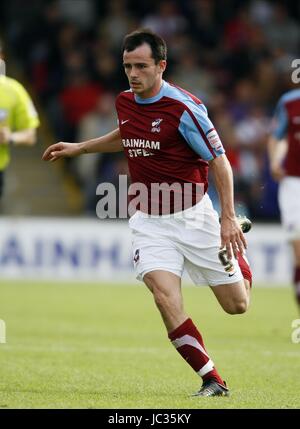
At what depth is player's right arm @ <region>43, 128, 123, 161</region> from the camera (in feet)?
24.9

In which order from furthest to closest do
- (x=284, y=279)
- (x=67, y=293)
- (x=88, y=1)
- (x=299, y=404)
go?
(x=88, y=1)
(x=284, y=279)
(x=67, y=293)
(x=299, y=404)

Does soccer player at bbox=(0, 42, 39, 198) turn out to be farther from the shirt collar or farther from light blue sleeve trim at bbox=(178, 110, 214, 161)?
light blue sleeve trim at bbox=(178, 110, 214, 161)

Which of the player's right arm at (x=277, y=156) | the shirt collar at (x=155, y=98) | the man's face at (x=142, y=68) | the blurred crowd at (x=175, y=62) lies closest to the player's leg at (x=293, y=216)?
the player's right arm at (x=277, y=156)

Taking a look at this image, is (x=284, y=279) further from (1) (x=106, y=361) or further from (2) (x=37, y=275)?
(1) (x=106, y=361)

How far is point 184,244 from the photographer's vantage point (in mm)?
7258

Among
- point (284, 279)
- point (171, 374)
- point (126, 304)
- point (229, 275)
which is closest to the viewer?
point (229, 275)

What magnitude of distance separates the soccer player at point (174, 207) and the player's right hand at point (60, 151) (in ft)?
1.33

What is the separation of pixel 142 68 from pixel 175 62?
40.6 ft

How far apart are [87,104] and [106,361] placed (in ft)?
35.9

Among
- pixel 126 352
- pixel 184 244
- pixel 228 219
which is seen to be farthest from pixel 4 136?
pixel 228 219

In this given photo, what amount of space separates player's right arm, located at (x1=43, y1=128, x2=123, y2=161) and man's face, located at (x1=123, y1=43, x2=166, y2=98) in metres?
0.61

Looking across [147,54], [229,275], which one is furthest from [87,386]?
[147,54]

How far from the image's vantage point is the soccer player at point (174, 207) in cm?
700

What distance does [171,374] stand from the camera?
820 centimetres
